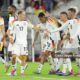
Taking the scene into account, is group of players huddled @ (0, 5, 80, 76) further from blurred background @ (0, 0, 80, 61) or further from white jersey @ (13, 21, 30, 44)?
blurred background @ (0, 0, 80, 61)

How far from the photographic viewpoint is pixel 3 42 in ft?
62.4

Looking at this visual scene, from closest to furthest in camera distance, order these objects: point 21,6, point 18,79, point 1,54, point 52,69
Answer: point 18,79, point 52,69, point 1,54, point 21,6

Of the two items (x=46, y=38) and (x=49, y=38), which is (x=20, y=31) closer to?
(x=46, y=38)

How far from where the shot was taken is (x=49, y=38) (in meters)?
17.1

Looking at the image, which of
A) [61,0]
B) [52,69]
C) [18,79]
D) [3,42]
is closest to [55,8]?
[61,0]

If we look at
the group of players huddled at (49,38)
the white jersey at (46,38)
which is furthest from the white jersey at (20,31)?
the white jersey at (46,38)

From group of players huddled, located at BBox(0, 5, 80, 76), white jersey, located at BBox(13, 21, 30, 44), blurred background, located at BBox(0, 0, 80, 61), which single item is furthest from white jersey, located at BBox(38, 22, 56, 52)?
blurred background, located at BBox(0, 0, 80, 61)

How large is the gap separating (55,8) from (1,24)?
6307mm

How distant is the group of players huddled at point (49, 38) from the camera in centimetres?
1612

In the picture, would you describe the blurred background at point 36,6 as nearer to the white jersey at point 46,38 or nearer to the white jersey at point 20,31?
the white jersey at point 46,38

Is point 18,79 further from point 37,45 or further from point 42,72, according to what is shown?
point 37,45

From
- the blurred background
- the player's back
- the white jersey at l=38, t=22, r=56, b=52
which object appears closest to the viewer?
the player's back

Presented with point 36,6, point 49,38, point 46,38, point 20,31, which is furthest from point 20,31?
point 36,6

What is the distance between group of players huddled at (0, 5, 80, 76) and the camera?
16.1m
